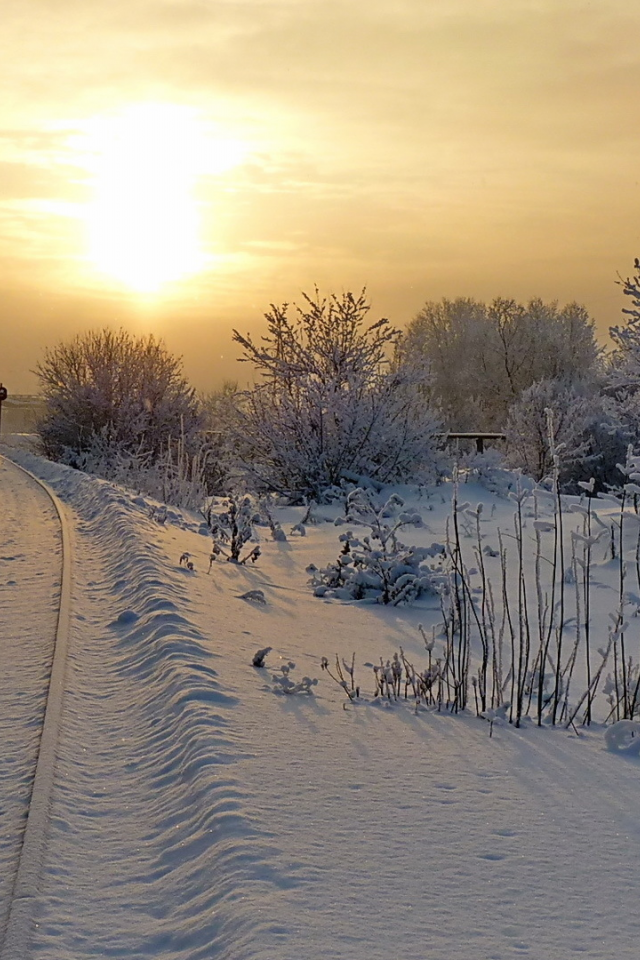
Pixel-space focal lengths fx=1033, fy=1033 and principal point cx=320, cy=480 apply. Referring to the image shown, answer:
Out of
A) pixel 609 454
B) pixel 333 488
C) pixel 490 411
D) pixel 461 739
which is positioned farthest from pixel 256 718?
pixel 490 411

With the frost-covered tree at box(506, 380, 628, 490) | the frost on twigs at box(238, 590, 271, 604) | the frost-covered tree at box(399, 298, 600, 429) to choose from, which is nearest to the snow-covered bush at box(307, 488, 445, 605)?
the frost on twigs at box(238, 590, 271, 604)

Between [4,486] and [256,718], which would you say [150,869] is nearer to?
[256,718]

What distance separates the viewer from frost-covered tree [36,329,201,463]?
3344 cm

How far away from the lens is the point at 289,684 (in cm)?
664

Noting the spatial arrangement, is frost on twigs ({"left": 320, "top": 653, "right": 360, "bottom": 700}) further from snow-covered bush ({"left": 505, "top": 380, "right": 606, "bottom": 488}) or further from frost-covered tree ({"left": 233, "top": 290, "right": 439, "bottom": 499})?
snow-covered bush ({"left": 505, "top": 380, "right": 606, "bottom": 488})

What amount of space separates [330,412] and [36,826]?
46.7 ft

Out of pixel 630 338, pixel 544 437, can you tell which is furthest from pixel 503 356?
pixel 630 338

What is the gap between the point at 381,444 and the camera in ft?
60.8

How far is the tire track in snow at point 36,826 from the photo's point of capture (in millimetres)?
3566

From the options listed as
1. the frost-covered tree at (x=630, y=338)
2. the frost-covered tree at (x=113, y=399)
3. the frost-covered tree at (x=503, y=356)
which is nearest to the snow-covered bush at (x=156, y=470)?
the frost-covered tree at (x=113, y=399)

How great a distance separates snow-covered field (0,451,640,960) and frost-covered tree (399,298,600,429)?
47934mm

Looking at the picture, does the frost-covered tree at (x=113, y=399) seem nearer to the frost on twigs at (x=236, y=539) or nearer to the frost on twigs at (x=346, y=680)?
the frost on twigs at (x=236, y=539)

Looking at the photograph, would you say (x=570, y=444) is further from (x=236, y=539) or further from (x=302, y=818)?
(x=302, y=818)

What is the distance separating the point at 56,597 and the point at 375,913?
6.75m
